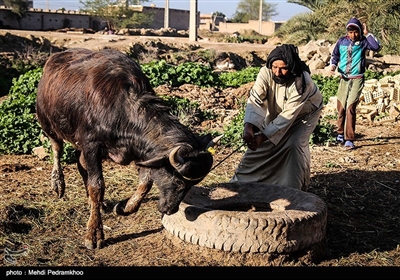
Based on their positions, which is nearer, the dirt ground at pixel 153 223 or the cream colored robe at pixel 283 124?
the dirt ground at pixel 153 223

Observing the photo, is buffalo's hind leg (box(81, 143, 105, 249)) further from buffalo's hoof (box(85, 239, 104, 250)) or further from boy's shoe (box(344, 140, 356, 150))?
boy's shoe (box(344, 140, 356, 150))

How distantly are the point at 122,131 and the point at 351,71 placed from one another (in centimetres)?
638

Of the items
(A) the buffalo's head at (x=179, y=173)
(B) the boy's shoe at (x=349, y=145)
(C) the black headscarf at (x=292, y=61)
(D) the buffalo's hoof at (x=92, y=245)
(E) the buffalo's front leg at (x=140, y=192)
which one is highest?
(C) the black headscarf at (x=292, y=61)

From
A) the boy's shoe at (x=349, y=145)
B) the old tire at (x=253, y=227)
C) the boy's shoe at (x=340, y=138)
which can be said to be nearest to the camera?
the old tire at (x=253, y=227)

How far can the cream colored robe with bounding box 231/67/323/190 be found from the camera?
6207 mm

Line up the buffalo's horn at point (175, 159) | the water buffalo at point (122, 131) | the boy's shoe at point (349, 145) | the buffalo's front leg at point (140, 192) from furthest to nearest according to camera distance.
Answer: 1. the boy's shoe at point (349, 145)
2. the buffalo's front leg at point (140, 192)
3. the water buffalo at point (122, 131)
4. the buffalo's horn at point (175, 159)

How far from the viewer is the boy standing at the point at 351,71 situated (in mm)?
10250

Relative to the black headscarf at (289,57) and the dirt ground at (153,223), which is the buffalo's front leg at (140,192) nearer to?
the dirt ground at (153,223)

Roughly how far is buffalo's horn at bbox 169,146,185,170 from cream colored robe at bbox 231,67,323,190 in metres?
1.82

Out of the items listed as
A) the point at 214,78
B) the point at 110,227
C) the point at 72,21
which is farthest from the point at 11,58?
the point at 72,21

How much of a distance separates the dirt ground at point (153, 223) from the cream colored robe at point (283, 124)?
73cm

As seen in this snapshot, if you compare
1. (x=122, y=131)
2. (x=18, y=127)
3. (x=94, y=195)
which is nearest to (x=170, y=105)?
(x=18, y=127)

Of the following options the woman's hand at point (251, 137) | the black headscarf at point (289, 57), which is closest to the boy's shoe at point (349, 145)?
the woman's hand at point (251, 137)

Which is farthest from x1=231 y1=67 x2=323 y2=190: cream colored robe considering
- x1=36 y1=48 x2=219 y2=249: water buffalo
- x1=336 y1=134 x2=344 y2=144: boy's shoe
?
x1=336 y1=134 x2=344 y2=144: boy's shoe
